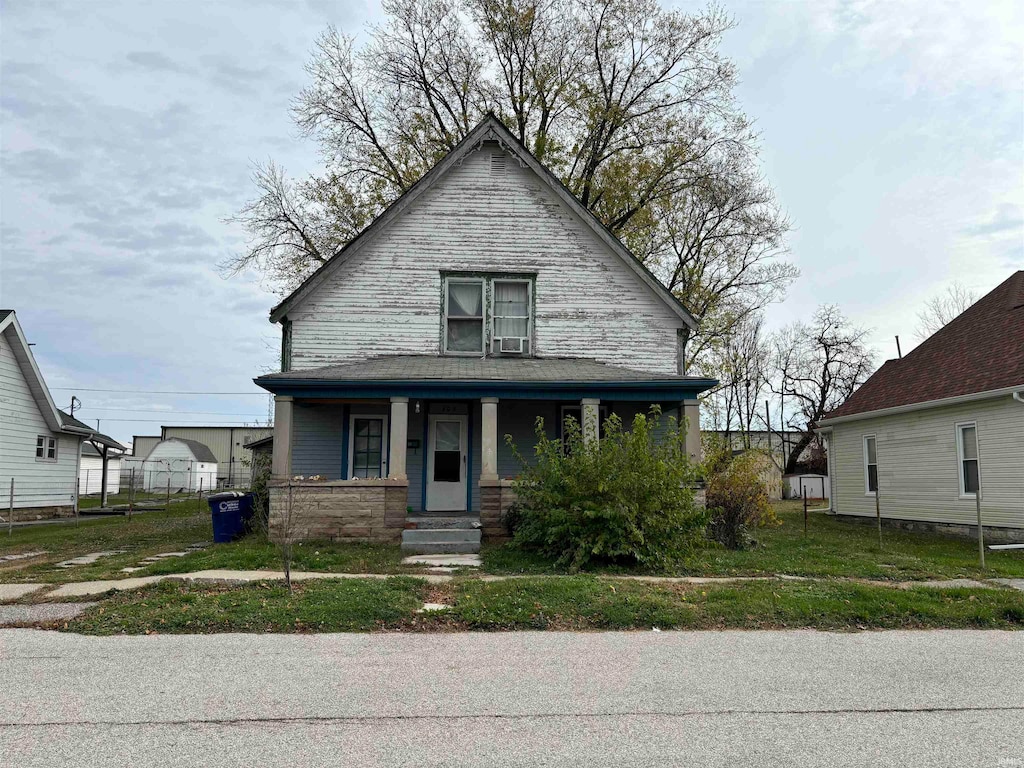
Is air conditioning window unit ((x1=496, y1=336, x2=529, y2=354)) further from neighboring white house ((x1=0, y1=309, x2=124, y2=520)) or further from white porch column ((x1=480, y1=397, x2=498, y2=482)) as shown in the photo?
neighboring white house ((x1=0, y1=309, x2=124, y2=520))

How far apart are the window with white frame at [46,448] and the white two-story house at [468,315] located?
11.4m

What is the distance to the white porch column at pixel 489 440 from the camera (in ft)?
44.7

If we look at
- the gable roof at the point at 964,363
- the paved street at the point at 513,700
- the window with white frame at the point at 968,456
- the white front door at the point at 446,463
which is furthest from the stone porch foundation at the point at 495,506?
the window with white frame at the point at 968,456

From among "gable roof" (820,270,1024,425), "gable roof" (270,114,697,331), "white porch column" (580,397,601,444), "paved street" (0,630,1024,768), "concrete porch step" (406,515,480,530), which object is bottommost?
"paved street" (0,630,1024,768)

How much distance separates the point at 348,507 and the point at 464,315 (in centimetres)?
504

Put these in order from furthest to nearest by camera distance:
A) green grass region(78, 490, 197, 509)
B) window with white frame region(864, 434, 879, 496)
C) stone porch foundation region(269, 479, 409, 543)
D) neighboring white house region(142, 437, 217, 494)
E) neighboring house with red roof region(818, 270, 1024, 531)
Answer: neighboring white house region(142, 437, 217, 494), green grass region(78, 490, 197, 509), window with white frame region(864, 434, 879, 496), neighboring house with red roof region(818, 270, 1024, 531), stone porch foundation region(269, 479, 409, 543)

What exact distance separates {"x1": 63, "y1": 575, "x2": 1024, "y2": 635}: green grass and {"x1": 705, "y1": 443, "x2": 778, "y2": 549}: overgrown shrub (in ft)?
13.7

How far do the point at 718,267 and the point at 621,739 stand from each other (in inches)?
986

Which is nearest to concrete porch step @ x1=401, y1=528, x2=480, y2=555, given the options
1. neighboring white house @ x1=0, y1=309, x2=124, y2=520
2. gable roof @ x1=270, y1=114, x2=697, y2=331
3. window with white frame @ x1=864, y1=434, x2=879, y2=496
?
gable roof @ x1=270, y1=114, x2=697, y2=331

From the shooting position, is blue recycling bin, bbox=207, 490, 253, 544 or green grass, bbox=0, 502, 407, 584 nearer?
green grass, bbox=0, 502, 407, 584

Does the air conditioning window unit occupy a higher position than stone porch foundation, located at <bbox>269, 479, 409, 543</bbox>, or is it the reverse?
the air conditioning window unit

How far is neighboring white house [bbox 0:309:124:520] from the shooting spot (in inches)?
816

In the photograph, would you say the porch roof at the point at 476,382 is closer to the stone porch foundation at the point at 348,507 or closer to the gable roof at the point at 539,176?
the stone porch foundation at the point at 348,507

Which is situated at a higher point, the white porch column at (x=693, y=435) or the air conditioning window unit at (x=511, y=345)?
the air conditioning window unit at (x=511, y=345)
